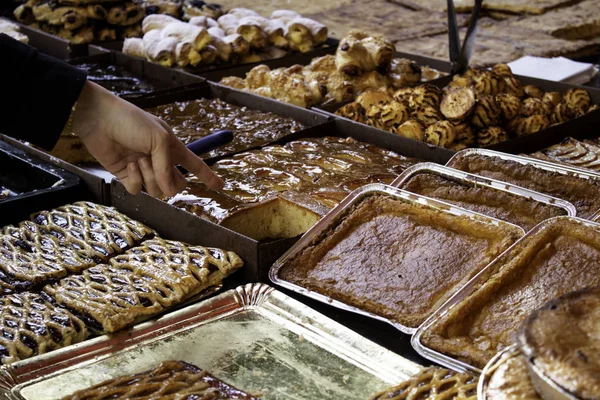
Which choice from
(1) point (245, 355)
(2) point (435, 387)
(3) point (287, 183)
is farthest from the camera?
(3) point (287, 183)

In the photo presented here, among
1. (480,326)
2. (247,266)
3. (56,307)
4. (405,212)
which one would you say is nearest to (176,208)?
(247,266)

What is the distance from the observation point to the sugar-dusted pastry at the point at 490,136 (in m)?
3.26

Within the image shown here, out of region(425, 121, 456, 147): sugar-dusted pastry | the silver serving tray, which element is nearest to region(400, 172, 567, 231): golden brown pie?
the silver serving tray

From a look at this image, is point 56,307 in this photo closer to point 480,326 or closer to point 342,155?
point 480,326

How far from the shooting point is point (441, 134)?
320 centimetres

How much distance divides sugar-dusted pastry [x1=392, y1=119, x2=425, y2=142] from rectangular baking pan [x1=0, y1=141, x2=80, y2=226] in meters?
1.40

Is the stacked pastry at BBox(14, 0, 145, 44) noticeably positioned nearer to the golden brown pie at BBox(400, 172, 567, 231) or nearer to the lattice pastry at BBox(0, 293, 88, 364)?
the golden brown pie at BBox(400, 172, 567, 231)

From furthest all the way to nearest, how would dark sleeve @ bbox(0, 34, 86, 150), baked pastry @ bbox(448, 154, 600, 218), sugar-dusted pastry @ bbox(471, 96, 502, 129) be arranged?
Result: sugar-dusted pastry @ bbox(471, 96, 502, 129) < baked pastry @ bbox(448, 154, 600, 218) < dark sleeve @ bbox(0, 34, 86, 150)

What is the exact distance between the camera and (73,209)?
271 centimetres

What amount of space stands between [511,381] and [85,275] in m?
1.41

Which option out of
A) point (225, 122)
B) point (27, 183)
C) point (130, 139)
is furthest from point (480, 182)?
point (27, 183)

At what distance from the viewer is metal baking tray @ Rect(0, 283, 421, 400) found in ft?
6.06

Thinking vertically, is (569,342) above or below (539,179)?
above

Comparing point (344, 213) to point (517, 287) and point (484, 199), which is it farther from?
point (517, 287)
